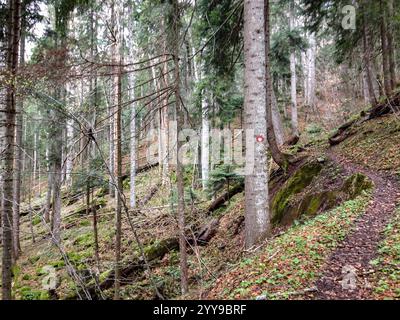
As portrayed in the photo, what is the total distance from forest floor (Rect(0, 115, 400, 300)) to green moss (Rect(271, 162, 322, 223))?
14 centimetres

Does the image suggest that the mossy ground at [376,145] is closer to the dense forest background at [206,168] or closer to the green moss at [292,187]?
the dense forest background at [206,168]

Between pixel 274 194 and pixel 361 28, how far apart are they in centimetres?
650

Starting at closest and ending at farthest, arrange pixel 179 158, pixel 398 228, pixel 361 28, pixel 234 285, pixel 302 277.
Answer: pixel 302 277 < pixel 234 285 < pixel 398 228 < pixel 179 158 < pixel 361 28

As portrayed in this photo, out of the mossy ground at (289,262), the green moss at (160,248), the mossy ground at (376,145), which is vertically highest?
the mossy ground at (376,145)

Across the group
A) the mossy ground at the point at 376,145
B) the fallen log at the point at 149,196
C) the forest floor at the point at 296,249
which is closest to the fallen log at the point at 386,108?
the mossy ground at the point at 376,145

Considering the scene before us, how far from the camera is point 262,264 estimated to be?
461 cm

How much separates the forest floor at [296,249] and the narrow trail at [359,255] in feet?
0.04

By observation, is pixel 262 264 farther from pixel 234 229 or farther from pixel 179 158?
pixel 234 229

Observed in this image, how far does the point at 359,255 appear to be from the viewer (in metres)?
4.38

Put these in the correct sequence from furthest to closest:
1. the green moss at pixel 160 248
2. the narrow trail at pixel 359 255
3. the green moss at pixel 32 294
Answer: the green moss at pixel 160 248
the green moss at pixel 32 294
the narrow trail at pixel 359 255

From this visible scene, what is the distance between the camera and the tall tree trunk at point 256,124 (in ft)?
19.1

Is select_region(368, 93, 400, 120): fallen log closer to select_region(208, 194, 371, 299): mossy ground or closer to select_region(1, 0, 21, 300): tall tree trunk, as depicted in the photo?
select_region(208, 194, 371, 299): mossy ground

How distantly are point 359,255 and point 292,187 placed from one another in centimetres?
422

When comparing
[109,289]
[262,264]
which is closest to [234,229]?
[109,289]
